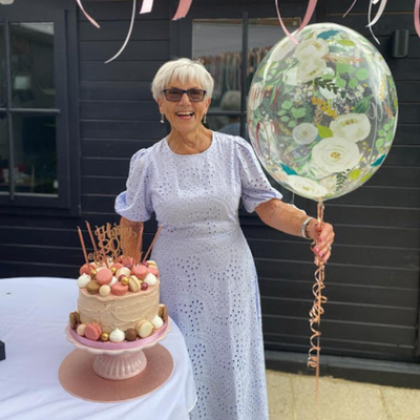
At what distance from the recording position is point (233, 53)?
251 cm

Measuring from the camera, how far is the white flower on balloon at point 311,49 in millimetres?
1238

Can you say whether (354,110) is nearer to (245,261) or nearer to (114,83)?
(245,261)

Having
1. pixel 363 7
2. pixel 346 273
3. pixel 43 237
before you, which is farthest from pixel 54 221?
pixel 363 7

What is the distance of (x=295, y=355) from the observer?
2758 millimetres

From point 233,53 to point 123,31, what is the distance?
62 centimetres

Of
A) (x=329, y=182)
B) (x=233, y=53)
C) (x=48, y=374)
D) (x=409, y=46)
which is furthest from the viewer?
(x=233, y=53)

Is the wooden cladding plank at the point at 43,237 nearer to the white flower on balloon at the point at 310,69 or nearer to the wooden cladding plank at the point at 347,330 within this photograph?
the wooden cladding plank at the point at 347,330

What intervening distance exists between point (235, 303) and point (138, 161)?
0.61 metres

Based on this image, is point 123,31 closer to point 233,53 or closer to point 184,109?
point 233,53

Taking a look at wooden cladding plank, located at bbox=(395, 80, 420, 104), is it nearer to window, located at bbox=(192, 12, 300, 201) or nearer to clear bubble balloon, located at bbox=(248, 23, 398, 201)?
window, located at bbox=(192, 12, 300, 201)

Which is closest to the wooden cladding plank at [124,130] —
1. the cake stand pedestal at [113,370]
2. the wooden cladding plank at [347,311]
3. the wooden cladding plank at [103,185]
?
the wooden cladding plank at [103,185]

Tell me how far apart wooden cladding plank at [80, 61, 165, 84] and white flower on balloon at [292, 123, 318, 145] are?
1528 mm

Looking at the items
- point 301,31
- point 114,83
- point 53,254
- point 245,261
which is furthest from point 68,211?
point 301,31

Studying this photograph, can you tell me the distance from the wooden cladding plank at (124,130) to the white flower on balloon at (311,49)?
1.45 metres
